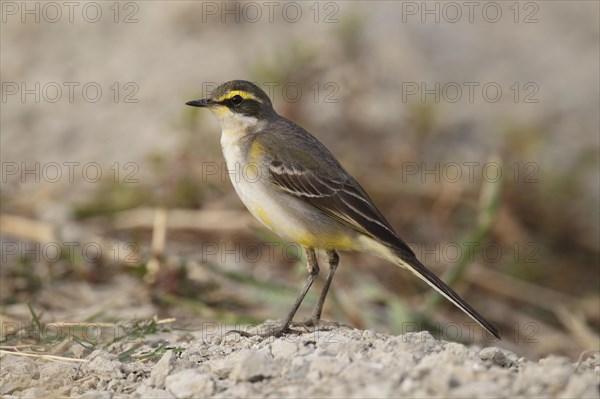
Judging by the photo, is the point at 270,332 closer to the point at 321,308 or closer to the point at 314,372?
the point at 321,308

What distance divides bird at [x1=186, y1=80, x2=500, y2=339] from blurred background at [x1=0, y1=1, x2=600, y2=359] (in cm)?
110

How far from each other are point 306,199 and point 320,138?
481 cm

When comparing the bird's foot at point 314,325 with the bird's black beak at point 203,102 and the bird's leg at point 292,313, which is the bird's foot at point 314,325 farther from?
the bird's black beak at point 203,102

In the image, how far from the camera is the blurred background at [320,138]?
29.4 feet

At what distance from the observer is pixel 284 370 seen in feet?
16.7

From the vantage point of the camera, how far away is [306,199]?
7207 mm

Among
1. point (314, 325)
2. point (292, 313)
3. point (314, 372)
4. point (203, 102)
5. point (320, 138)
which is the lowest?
point (314, 325)

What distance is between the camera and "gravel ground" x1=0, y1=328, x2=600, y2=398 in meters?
4.61

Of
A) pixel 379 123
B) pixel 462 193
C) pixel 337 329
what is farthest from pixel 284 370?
pixel 379 123

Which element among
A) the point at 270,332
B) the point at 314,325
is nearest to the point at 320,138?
the point at 314,325

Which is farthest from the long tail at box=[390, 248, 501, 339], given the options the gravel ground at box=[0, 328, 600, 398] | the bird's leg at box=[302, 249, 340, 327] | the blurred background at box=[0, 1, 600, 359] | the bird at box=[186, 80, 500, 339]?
the blurred background at box=[0, 1, 600, 359]

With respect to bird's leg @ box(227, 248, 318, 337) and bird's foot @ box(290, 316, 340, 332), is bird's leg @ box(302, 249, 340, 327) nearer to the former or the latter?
bird's foot @ box(290, 316, 340, 332)

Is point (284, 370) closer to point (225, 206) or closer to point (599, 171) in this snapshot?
point (225, 206)

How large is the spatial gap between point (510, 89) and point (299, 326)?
8.55m
